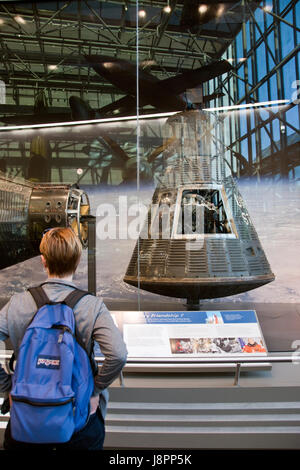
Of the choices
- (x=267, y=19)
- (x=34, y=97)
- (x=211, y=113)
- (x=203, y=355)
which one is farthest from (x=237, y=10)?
(x=203, y=355)

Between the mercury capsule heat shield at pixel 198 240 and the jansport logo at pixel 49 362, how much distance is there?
190cm

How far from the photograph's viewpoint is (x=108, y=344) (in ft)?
3.64

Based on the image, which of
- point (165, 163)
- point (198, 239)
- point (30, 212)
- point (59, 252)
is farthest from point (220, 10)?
point (59, 252)

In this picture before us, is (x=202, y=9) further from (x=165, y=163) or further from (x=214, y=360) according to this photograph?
(x=214, y=360)

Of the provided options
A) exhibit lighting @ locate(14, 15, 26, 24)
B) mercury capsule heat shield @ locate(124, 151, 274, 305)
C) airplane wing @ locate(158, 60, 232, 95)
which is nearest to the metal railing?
mercury capsule heat shield @ locate(124, 151, 274, 305)

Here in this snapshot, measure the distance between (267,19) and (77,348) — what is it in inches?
149

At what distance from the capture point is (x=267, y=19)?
3572mm

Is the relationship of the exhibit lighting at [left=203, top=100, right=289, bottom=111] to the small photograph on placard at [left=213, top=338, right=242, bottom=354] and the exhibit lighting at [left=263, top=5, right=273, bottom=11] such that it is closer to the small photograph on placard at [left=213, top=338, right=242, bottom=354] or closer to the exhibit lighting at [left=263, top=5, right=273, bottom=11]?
the exhibit lighting at [left=263, top=5, right=273, bottom=11]

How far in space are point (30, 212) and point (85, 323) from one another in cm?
224

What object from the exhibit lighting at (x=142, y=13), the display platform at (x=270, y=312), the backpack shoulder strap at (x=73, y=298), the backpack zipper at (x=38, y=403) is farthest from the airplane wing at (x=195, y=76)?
the backpack zipper at (x=38, y=403)

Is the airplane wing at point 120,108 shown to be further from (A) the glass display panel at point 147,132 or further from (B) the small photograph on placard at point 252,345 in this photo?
(B) the small photograph on placard at point 252,345

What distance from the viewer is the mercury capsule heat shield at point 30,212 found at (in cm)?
304

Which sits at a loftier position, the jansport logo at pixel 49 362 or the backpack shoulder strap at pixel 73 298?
the backpack shoulder strap at pixel 73 298

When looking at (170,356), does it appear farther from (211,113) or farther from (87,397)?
(211,113)
